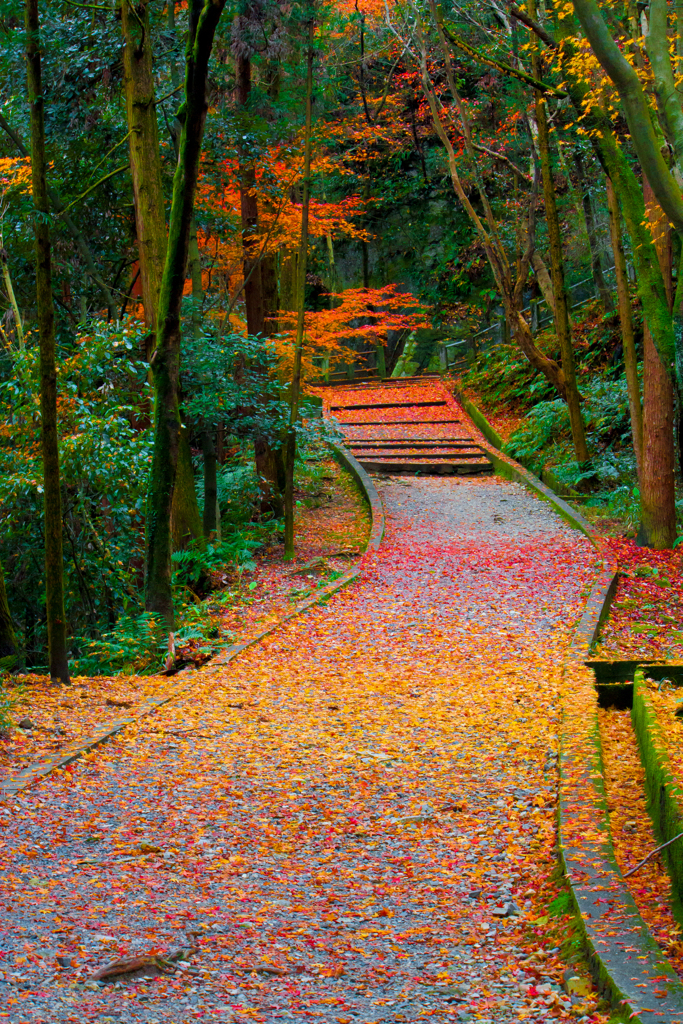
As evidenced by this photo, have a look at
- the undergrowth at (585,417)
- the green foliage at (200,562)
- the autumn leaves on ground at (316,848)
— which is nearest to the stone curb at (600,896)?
the autumn leaves on ground at (316,848)

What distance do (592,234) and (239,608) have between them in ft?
49.4

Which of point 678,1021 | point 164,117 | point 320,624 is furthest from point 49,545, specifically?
point 164,117

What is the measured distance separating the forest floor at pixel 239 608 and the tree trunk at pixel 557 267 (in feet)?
12.4

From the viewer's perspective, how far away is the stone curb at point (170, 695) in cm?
532

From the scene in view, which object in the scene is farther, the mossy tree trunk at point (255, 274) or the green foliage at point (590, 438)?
the green foliage at point (590, 438)

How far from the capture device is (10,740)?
586cm

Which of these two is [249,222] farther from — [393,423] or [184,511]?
[393,423]

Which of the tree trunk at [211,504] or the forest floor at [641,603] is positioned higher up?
the tree trunk at [211,504]

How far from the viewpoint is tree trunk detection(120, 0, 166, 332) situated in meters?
10.4

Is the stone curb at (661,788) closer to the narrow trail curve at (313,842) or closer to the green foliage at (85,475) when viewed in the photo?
the narrow trail curve at (313,842)

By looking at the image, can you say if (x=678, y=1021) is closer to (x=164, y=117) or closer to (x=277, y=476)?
(x=277, y=476)

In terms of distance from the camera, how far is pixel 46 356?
6.70 m

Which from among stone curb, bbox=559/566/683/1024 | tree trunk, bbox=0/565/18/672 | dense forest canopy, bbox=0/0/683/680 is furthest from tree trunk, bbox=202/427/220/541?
stone curb, bbox=559/566/683/1024

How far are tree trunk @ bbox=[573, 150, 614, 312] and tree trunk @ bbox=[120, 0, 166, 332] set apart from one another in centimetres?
1119
